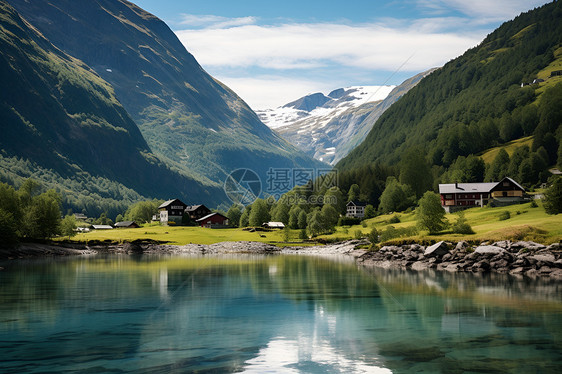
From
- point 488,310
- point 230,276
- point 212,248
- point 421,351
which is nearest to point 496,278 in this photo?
point 488,310

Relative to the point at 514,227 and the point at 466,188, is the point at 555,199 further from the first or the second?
the point at 466,188

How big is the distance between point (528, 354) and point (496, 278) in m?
35.5

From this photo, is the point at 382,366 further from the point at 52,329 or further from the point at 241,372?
the point at 52,329

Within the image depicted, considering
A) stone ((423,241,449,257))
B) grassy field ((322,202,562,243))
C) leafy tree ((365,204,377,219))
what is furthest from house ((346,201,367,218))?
stone ((423,241,449,257))

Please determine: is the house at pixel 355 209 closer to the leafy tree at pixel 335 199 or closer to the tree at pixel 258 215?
the leafy tree at pixel 335 199

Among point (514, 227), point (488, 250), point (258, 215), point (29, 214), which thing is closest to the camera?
point (488, 250)

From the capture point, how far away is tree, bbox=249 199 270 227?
191500mm

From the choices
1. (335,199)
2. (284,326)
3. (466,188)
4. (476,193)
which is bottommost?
(284,326)

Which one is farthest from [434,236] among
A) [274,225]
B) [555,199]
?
[274,225]

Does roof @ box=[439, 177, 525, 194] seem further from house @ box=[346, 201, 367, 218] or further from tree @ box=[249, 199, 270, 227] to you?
tree @ box=[249, 199, 270, 227]

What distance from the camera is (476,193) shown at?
152 meters

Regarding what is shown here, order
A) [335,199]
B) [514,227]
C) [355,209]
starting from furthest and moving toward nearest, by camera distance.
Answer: [355,209], [335,199], [514,227]

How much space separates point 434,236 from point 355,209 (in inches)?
3915

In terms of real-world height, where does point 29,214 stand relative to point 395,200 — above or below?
below
